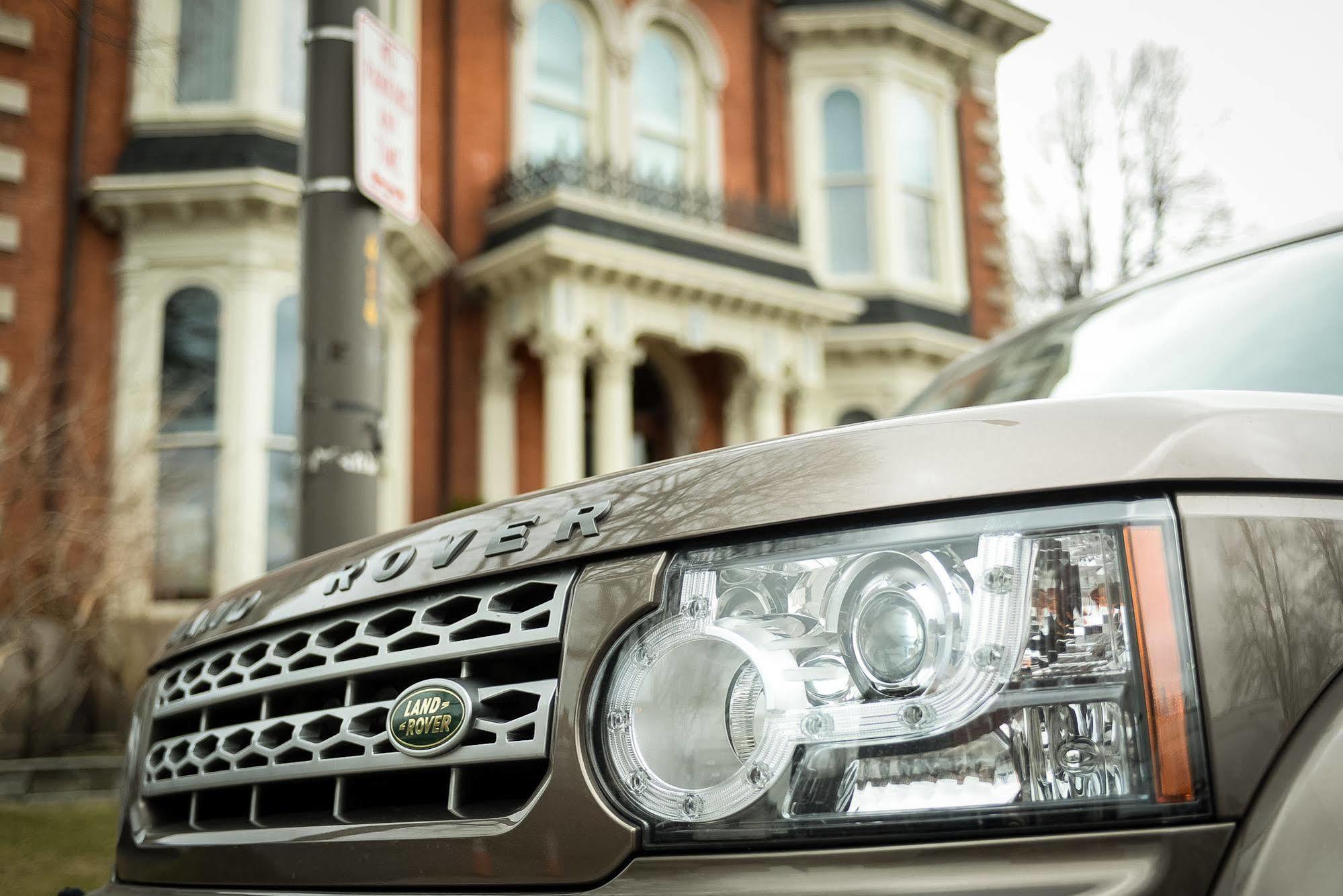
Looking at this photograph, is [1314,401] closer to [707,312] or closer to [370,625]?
[370,625]

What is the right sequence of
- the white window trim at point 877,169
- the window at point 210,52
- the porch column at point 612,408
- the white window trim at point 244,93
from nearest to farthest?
the white window trim at point 244,93, the window at point 210,52, the porch column at point 612,408, the white window trim at point 877,169

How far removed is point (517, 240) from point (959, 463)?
11200 mm

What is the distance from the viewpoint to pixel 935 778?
987 mm

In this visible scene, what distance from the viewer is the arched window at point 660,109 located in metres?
14.0

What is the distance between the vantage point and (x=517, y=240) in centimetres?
1191

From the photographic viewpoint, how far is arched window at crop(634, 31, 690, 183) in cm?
1405

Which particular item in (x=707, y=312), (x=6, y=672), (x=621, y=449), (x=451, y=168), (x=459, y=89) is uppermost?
(x=459, y=89)

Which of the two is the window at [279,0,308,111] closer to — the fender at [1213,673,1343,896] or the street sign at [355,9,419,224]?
the street sign at [355,9,419,224]

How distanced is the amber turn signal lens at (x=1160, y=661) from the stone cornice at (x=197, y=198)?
32.6ft

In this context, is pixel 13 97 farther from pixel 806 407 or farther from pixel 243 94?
pixel 806 407

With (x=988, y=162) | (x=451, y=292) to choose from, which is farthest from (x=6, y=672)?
(x=988, y=162)

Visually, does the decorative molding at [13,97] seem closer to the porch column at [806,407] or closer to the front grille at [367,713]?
the porch column at [806,407]

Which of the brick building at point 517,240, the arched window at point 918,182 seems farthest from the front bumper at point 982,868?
the arched window at point 918,182

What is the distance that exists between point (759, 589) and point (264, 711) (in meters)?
0.72
